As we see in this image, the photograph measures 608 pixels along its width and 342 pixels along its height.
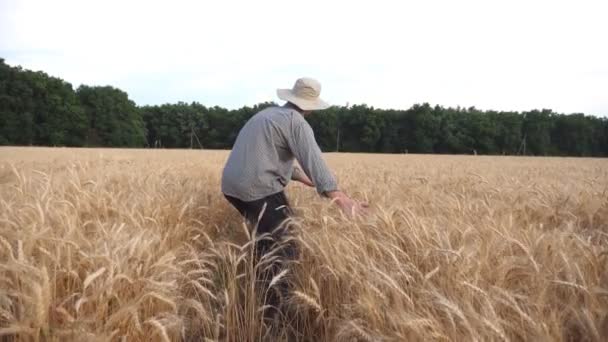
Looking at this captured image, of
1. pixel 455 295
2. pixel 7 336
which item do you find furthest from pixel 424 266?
pixel 7 336

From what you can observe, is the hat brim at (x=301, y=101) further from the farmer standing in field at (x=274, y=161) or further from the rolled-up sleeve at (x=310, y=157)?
the rolled-up sleeve at (x=310, y=157)

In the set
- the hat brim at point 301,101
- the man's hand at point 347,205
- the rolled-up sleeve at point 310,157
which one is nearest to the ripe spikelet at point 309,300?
the man's hand at point 347,205

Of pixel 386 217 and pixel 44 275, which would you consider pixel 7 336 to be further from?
pixel 386 217

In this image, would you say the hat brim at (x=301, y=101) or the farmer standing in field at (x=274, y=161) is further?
the hat brim at (x=301, y=101)

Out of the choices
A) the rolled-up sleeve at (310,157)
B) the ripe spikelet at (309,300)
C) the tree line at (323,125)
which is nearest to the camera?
the ripe spikelet at (309,300)

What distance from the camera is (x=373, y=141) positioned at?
61.4 meters

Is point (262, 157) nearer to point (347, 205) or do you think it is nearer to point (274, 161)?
point (274, 161)

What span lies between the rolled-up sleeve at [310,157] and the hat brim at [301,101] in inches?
8.3

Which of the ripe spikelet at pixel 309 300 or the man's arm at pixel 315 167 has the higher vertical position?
the man's arm at pixel 315 167

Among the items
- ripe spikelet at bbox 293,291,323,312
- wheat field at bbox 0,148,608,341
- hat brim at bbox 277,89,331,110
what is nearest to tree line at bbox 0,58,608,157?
hat brim at bbox 277,89,331,110

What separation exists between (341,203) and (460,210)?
102 centimetres

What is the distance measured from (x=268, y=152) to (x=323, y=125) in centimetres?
5958

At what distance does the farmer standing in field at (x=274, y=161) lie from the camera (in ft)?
9.79

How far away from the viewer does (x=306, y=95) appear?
3.34 m
